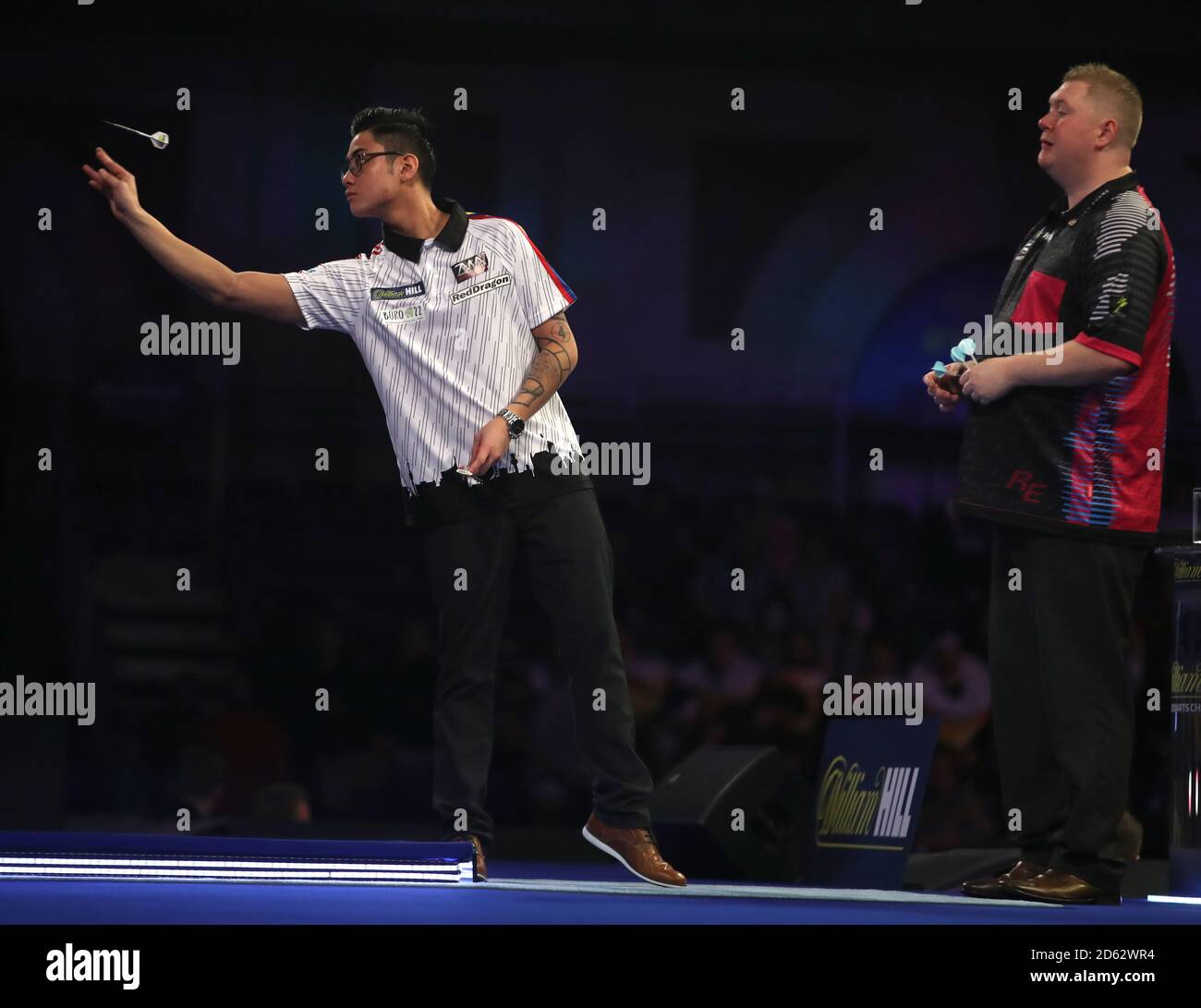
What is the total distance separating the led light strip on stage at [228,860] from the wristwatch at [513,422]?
910mm

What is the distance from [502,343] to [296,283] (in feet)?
1.77

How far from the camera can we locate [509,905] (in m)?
2.88

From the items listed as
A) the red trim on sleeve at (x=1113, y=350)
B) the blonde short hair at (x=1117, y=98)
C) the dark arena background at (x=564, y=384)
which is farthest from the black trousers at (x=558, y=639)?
the dark arena background at (x=564, y=384)

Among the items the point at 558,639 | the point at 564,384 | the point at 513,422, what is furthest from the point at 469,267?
the point at 564,384

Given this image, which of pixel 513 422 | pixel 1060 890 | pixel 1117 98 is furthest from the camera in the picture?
pixel 513 422

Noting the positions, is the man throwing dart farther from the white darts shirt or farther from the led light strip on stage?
the led light strip on stage

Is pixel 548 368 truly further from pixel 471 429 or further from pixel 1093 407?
pixel 1093 407

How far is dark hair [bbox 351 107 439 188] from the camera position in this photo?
12.8 ft

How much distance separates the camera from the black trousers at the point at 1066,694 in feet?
10.7

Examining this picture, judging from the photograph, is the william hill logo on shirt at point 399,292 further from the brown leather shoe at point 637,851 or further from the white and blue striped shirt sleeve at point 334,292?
the brown leather shoe at point 637,851

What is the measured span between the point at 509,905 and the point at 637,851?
2.29 ft
